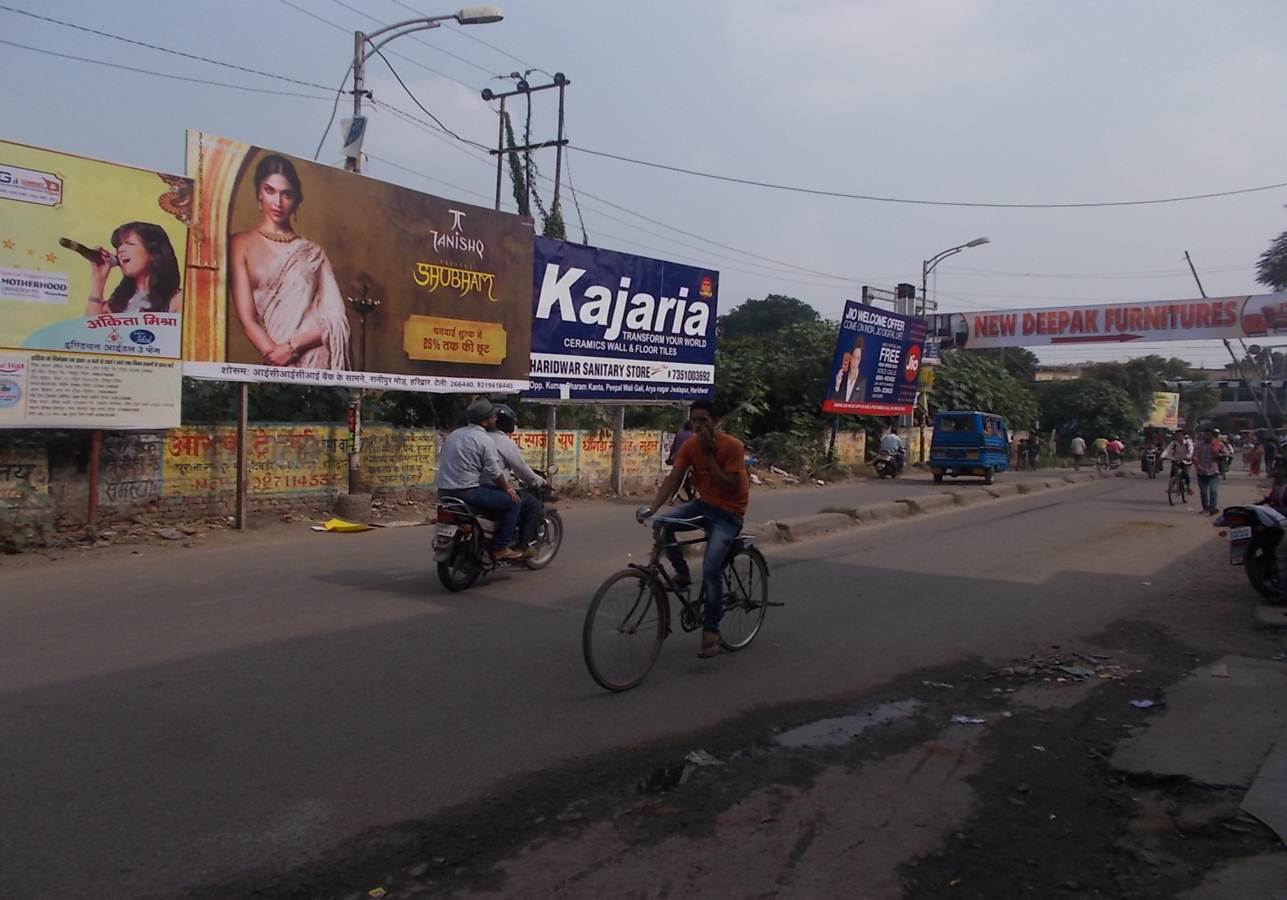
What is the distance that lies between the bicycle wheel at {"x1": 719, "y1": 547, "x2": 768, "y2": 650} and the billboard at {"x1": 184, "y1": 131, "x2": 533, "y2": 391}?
27.5 feet

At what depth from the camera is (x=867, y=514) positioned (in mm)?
15242

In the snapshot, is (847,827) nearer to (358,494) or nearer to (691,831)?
(691,831)

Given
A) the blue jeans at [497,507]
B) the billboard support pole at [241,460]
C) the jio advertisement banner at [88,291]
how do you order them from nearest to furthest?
1. the blue jeans at [497,507]
2. the jio advertisement banner at [88,291]
3. the billboard support pole at [241,460]

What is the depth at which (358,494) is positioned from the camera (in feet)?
46.6

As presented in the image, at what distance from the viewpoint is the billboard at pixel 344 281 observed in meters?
12.5

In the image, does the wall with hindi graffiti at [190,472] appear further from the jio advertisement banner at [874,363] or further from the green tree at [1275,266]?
the green tree at [1275,266]

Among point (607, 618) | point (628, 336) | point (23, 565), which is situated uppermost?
point (628, 336)

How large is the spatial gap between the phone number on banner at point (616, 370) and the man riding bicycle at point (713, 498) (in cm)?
1126

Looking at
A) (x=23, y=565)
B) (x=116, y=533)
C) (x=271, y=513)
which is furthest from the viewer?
(x=271, y=513)

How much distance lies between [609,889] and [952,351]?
4396 cm

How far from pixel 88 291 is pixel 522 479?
5.74 metres

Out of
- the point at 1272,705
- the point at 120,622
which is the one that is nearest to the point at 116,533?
the point at 120,622

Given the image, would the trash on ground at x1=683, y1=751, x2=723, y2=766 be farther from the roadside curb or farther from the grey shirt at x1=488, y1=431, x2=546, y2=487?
the roadside curb

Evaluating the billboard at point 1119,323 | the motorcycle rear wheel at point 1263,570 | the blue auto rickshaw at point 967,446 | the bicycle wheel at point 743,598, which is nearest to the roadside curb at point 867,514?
the motorcycle rear wheel at point 1263,570
